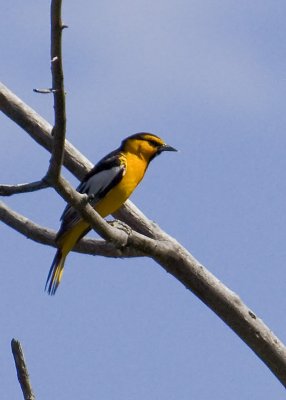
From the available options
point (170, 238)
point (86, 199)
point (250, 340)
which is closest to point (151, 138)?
point (170, 238)

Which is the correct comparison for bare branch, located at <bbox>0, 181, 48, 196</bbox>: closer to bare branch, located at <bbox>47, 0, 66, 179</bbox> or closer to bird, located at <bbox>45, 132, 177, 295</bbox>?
bare branch, located at <bbox>47, 0, 66, 179</bbox>

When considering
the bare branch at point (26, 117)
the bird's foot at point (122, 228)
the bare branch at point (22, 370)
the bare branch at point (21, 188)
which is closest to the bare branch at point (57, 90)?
the bare branch at point (21, 188)

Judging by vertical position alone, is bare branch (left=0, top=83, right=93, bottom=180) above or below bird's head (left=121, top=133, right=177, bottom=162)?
below

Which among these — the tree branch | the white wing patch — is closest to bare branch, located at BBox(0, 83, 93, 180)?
the white wing patch

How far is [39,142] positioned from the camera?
8.98 meters

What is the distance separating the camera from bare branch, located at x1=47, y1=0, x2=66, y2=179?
5.28 m

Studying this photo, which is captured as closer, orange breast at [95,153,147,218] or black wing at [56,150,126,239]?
black wing at [56,150,126,239]

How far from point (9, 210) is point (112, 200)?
1.15 m

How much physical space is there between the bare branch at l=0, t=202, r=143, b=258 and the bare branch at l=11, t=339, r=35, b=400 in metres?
2.90

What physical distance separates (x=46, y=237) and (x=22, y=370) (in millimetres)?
4200

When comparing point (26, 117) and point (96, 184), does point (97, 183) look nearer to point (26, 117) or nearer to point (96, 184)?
point (96, 184)

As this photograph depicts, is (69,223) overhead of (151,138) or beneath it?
beneath

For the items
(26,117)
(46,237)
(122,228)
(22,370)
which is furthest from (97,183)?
(22,370)

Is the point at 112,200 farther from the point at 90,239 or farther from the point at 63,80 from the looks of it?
the point at 63,80
